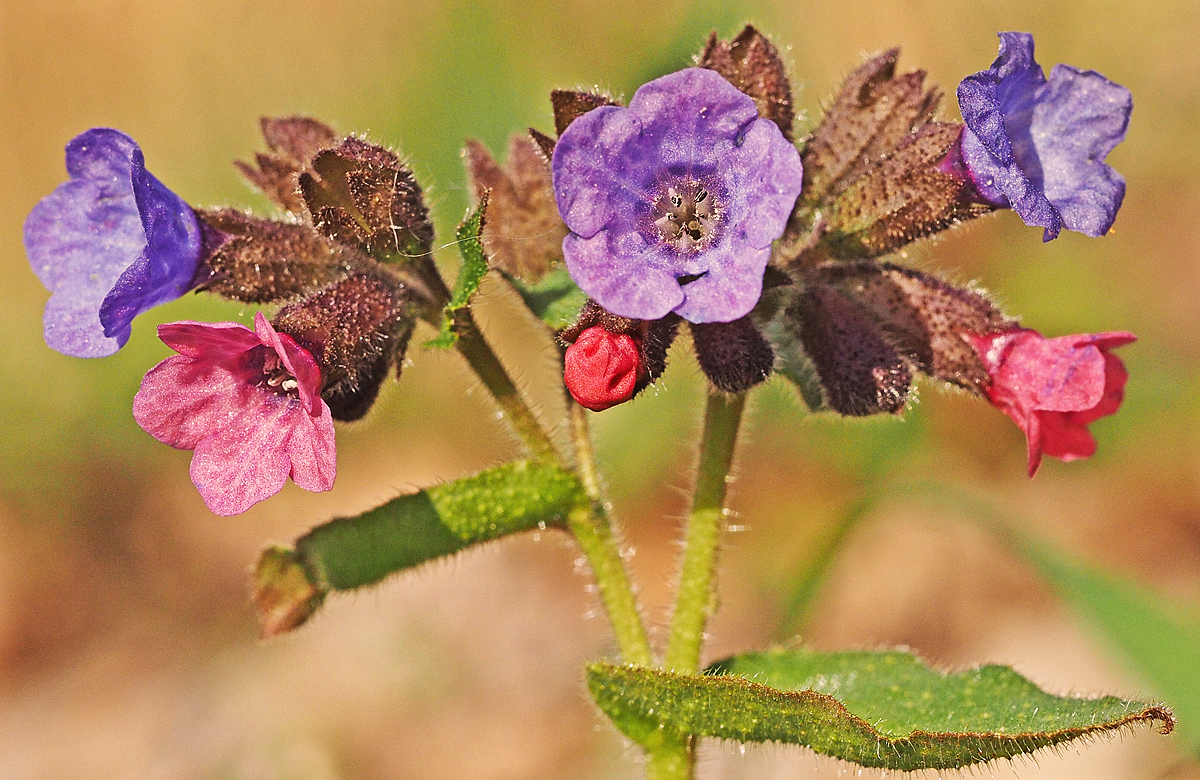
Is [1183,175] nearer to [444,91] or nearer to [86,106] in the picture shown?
[444,91]

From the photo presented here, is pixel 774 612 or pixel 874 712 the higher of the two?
pixel 874 712

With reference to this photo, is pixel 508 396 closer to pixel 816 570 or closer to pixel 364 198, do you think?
A: pixel 364 198

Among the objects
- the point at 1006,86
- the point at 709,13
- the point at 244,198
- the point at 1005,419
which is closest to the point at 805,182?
the point at 1006,86

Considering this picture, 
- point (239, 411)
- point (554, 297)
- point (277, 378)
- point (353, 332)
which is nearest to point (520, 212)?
point (554, 297)

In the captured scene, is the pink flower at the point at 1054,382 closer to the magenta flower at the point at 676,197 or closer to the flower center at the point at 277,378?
the magenta flower at the point at 676,197

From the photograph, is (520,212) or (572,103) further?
(520,212)

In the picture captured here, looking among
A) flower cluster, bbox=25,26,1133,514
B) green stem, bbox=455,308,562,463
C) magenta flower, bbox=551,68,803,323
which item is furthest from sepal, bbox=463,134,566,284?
magenta flower, bbox=551,68,803,323
